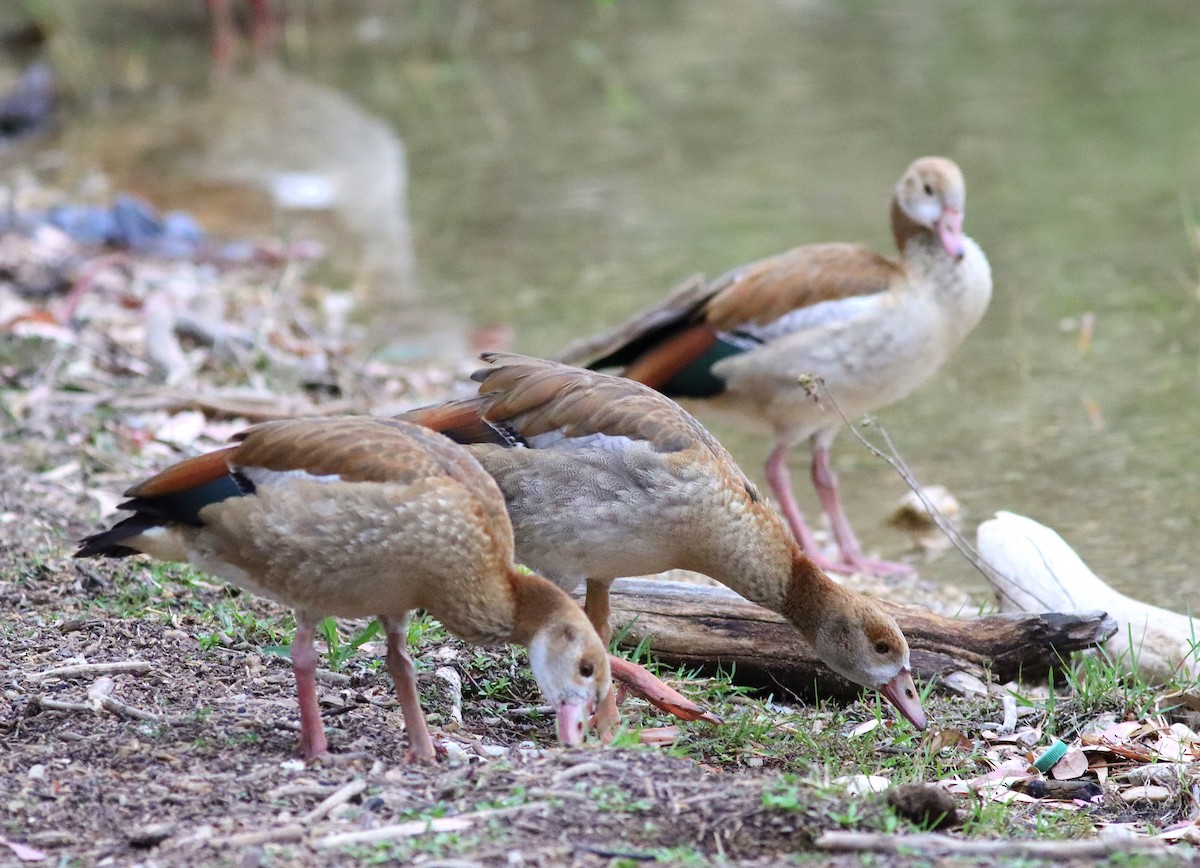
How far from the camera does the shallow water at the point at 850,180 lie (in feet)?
26.3

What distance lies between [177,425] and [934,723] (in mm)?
3946

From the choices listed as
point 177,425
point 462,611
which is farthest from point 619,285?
point 462,611

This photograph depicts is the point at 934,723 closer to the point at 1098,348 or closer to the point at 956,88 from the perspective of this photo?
the point at 1098,348

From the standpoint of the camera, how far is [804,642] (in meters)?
5.26

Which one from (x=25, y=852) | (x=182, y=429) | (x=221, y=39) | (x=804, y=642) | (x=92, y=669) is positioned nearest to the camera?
(x=25, y=852)

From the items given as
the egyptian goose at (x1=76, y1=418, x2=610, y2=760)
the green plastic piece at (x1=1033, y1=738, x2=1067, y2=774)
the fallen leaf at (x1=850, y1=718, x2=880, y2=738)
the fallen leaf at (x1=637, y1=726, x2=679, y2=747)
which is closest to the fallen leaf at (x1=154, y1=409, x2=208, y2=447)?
the egyptian goose at (x1=76, y1=418, x2=610, y2=760)

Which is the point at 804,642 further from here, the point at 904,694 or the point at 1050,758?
the point at 1050,758

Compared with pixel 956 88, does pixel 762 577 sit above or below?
below

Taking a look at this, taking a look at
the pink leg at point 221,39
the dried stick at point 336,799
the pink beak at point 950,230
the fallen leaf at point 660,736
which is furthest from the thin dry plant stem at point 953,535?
the pink leg at point 221,39

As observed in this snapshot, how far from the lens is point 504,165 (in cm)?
1456

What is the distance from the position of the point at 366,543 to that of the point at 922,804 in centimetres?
151

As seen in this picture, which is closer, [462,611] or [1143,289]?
[462,611]

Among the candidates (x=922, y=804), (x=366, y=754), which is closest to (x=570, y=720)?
(x=366, y=754)

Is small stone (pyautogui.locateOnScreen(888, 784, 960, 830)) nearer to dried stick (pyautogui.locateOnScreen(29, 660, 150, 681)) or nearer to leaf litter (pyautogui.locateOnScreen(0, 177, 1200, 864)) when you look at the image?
leaf litter (pyautogui.locateOnScreen(0, 177, 1200, 864))
